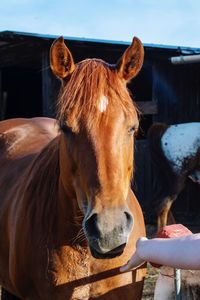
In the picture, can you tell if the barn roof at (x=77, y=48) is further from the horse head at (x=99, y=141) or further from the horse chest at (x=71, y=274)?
the horse chest at (x=71, y=274)

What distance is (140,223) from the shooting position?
3.00m

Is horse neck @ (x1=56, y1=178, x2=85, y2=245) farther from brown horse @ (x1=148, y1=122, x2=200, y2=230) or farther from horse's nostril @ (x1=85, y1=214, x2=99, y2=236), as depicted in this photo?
Result: brown horse @ (x1=148, y1=122, x2=200, y2=230)

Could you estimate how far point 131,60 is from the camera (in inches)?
106

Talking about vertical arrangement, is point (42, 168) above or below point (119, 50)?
below

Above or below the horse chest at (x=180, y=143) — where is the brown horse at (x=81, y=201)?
above

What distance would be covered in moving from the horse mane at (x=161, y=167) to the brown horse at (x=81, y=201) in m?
4.96

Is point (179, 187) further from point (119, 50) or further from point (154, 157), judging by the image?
point (119, 50)

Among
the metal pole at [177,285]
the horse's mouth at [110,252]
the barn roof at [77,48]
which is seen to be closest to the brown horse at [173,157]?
the barn roof at [77,48]

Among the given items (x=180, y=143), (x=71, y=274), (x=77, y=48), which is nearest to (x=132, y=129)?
(x=71, y=274)

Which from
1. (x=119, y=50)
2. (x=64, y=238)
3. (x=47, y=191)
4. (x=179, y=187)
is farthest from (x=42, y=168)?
(x=119, y=50)

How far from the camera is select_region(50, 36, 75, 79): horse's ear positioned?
8.47ft

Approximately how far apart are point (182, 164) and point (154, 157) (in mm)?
476

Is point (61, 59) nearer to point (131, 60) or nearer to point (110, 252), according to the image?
point (131, 60)

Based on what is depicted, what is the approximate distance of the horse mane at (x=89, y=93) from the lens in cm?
241
